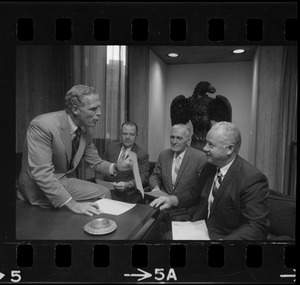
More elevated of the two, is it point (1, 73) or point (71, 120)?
point (1, 73)

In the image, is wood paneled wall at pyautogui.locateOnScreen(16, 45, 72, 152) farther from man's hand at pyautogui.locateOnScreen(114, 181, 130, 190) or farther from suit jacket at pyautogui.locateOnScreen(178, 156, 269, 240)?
suit jacket at pyautogui.locateOnScreen(178, 156, 269, 240)

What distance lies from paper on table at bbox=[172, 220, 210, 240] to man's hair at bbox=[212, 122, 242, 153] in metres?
0.46

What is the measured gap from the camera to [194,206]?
1.52 m

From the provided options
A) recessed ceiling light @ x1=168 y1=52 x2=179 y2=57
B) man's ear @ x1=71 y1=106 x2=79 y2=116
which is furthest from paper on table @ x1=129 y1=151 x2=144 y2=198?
recessed ceiling light @ x1=168 y1=52 x2=179 y2=57

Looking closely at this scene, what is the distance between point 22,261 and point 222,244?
108 centimetres

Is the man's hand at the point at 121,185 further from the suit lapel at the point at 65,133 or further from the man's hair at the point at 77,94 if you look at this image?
the man's hair at the point at 77,94

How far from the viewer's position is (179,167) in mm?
1521

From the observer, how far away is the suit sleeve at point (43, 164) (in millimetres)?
1446

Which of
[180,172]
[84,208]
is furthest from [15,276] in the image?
[180,172]

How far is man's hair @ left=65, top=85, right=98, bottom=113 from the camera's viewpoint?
4.74ft

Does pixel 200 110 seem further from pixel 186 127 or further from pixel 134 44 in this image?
pixel 134 44

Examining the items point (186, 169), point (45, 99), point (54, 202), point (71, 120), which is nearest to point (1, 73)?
point (45, 99)

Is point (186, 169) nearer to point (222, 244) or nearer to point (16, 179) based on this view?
point (222, 244)

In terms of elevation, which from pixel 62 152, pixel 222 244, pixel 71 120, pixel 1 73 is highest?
pixel 1 73
